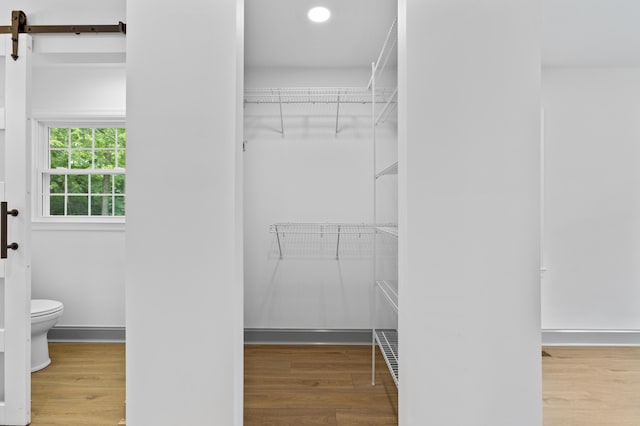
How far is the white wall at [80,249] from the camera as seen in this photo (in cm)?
302

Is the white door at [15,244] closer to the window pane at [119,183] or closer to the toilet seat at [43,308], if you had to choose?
the toilet seat at [43,308]

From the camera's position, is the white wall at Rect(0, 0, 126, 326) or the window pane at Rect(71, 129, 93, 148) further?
the window pane at Rect(71, 129, 93, 148)

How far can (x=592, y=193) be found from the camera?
10.0ft

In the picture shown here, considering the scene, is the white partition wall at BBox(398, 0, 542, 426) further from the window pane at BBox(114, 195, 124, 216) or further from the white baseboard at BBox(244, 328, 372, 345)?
the window pane at BBox(114, 195, 124, 216)

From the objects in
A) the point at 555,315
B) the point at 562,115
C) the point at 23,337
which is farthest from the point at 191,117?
the point at 555,315

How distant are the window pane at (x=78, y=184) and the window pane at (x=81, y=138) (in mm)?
259

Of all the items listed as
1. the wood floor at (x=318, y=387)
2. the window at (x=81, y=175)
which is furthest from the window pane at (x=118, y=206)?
the wood floor at (x=318, y=387)

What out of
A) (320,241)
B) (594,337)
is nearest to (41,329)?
(320,241)

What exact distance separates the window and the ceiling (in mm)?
1409

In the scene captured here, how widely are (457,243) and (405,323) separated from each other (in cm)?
35

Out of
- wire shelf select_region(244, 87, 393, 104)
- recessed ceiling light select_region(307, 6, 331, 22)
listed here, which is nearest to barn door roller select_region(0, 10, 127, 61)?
recessed ceiling light select_region(307, 6, 331, 22)

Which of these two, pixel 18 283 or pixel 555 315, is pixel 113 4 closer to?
pixel 18 283

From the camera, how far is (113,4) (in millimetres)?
1935

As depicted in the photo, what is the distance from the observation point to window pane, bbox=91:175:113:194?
320 centimetres
